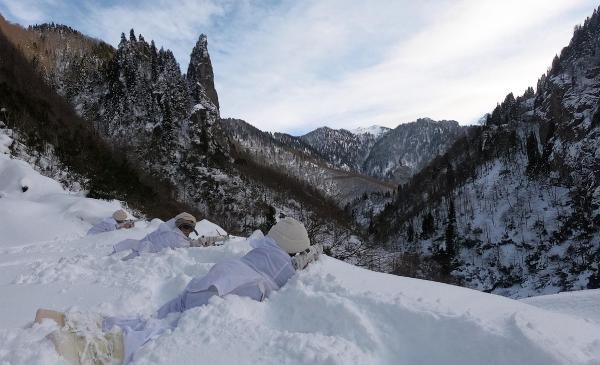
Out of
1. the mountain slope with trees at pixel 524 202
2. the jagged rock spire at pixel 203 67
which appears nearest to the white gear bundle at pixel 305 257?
the mountain slope with trees at pixel 524 202

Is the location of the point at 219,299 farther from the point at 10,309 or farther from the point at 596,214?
the point at 596,214

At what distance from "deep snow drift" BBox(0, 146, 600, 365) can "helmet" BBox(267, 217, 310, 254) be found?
1.03 feet

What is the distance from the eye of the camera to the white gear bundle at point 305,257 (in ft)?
15.7

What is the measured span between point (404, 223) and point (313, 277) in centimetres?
10502

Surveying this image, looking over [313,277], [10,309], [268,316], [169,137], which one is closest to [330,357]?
[268,316]

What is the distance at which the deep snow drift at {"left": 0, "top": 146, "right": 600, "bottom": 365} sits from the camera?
2.76 meters

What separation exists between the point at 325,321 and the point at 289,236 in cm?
163

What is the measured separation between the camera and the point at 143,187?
3247 cm

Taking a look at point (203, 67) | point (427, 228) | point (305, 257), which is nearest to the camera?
point (305, 257)

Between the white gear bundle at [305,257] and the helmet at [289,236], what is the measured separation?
0.10 meters

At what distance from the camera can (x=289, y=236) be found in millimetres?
5043

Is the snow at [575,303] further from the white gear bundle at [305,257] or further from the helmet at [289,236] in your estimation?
the helmet at [289,236]

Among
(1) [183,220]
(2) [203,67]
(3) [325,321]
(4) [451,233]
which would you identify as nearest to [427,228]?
(4) [451,233]

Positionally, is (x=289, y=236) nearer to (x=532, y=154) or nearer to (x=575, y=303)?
(x=575, y=303)
